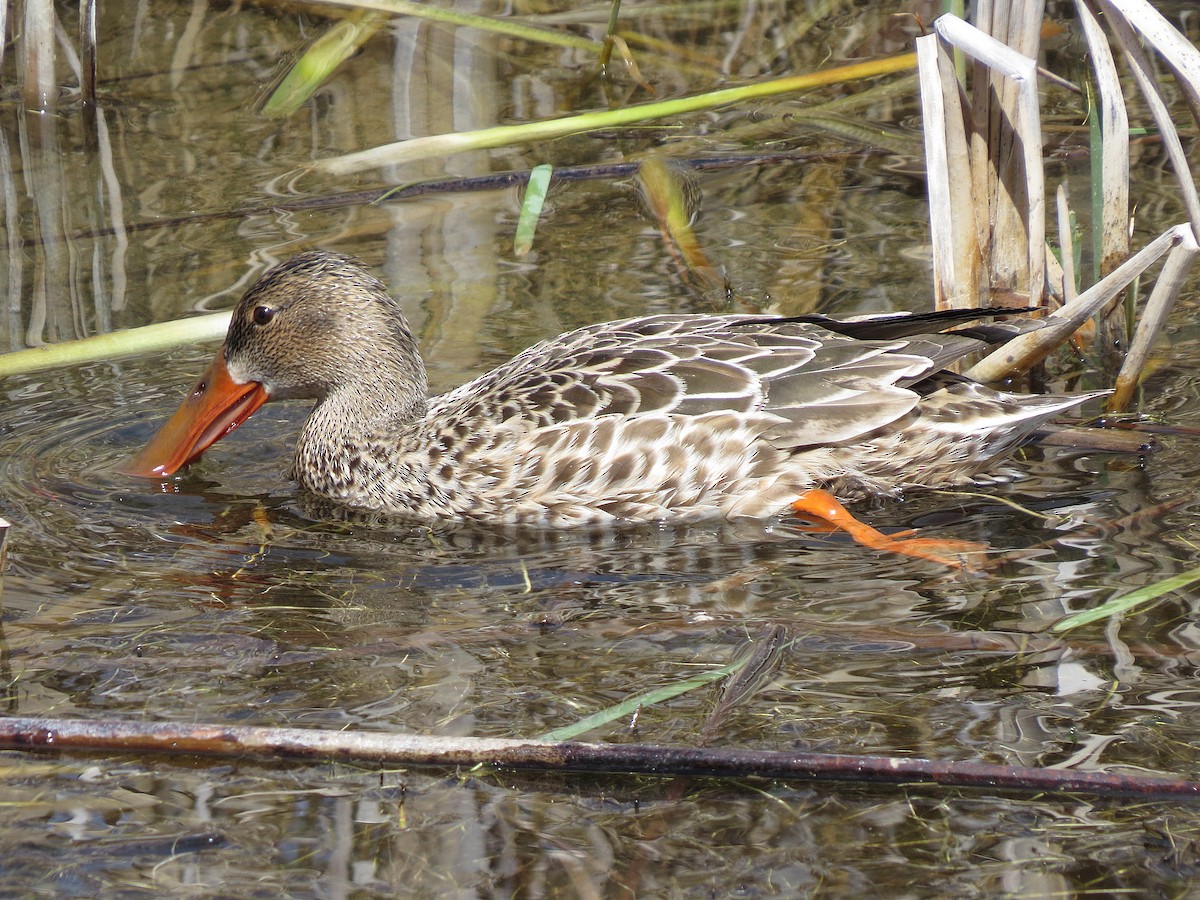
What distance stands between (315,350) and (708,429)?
67.0 inches

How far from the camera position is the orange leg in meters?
5.00

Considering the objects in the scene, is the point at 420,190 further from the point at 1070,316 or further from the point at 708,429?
the point at 1070,316

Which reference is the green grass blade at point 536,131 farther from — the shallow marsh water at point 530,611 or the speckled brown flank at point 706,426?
the speckled brown flank at point 706,426

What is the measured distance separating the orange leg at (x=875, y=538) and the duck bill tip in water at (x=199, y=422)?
2292 millimetres

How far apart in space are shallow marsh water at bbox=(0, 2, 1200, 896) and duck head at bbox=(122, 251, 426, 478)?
9.5 inches

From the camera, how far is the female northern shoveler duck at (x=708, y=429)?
17.6 feet

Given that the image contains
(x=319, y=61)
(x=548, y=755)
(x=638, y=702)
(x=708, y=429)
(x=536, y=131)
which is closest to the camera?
(x=548, y=755)

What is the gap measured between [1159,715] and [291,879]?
215 centimetres

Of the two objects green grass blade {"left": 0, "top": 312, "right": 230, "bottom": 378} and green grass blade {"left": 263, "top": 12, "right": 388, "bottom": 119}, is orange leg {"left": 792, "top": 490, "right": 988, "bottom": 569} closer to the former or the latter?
green grass blade {"left": 0, "top": 312, "right": 230, "bottom": 378}

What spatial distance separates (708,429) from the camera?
5.38 meters

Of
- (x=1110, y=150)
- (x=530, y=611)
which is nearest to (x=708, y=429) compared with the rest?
(x=530, y=611)

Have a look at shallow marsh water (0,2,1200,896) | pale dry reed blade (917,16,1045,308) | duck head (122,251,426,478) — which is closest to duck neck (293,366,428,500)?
duck head (122,251,426,478)

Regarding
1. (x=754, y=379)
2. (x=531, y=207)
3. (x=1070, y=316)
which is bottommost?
(x=754, y=379)

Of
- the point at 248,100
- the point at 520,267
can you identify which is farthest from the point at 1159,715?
the point at 248,100
